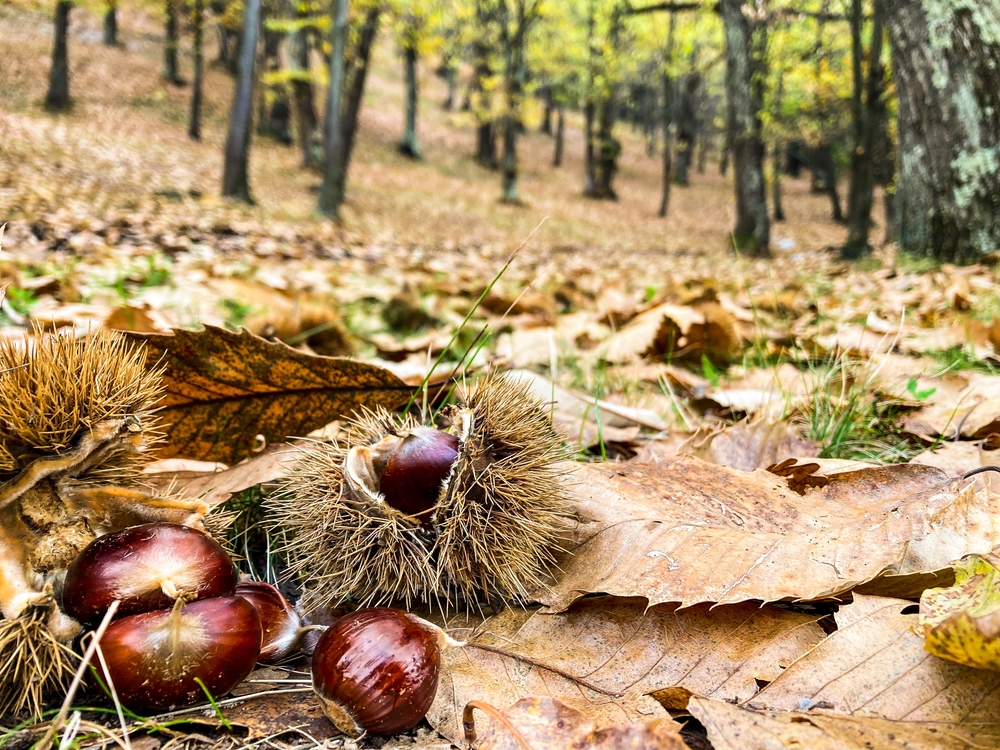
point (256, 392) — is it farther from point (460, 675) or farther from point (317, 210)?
point (317, 210)

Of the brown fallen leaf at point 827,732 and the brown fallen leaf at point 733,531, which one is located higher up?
the brown fallen leaf at point 733,531

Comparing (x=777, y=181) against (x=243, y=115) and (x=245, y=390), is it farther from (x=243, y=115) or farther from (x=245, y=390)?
(x=245, y=390)

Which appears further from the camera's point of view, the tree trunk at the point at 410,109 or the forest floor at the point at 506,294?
the tree trunk at the point at 410,109

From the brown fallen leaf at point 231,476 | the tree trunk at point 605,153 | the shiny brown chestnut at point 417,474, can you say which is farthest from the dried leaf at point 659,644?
the tree trunk at point 605,153

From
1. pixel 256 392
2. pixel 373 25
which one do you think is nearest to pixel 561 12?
pixel 373 25

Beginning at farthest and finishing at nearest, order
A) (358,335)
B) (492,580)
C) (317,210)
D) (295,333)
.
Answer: (317,210) → (358,335) → (295,333) → (492,580)

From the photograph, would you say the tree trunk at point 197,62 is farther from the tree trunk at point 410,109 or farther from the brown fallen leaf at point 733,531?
the brown fallen leaf at point 733,531
